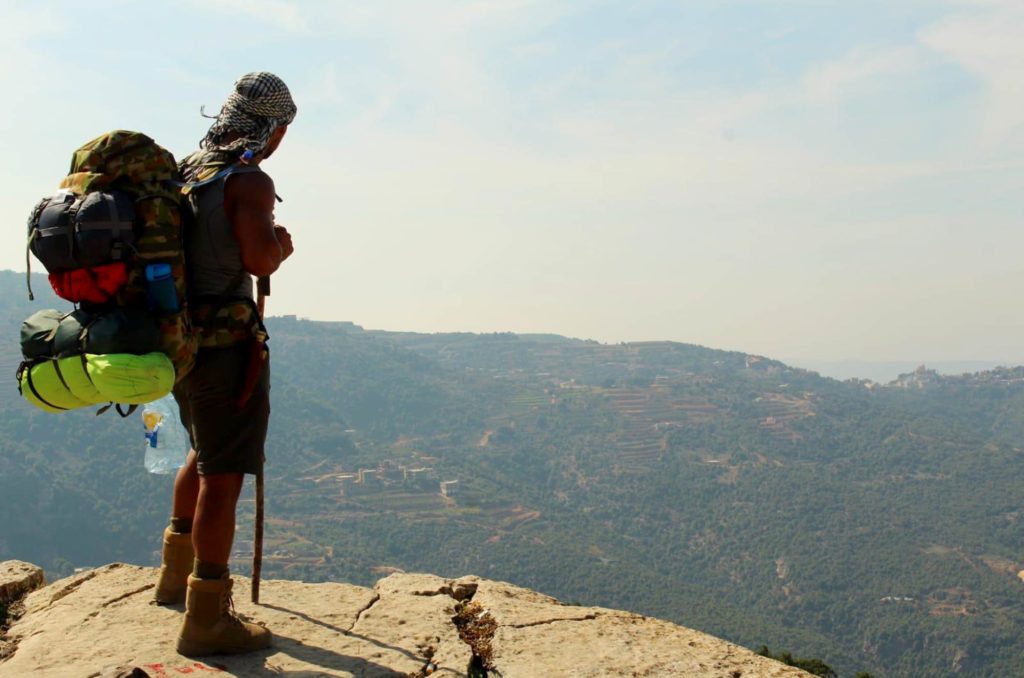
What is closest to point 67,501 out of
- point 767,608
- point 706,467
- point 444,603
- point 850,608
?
point 767,608

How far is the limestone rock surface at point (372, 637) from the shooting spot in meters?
3.59

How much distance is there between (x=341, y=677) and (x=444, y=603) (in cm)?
105

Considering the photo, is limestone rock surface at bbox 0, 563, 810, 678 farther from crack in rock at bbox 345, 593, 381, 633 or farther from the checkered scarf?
the checkered scarf

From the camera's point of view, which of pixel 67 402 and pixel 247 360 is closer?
pixel 67 402

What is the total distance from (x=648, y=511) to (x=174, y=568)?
148 meters

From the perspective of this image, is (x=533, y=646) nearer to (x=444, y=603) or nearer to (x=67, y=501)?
(x=444, y=603)

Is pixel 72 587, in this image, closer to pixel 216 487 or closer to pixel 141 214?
pixel 216 487

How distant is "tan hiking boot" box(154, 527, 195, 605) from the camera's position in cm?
402

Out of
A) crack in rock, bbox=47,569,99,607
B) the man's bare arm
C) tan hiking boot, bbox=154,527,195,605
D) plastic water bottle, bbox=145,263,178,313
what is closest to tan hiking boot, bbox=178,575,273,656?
tan hiking boot, bbox=154,527,195,605

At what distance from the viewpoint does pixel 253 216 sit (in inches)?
134

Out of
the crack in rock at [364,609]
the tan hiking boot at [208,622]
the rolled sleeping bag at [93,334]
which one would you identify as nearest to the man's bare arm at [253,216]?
the rolled sleeping bag at [93,334]

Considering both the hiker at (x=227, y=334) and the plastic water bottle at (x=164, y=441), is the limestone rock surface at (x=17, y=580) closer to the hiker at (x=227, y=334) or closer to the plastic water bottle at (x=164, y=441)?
the plastic water bottle at (x=164, y=441)

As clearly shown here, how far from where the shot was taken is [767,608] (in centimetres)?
10212

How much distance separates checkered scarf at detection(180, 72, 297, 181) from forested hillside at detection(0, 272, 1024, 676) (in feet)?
205
